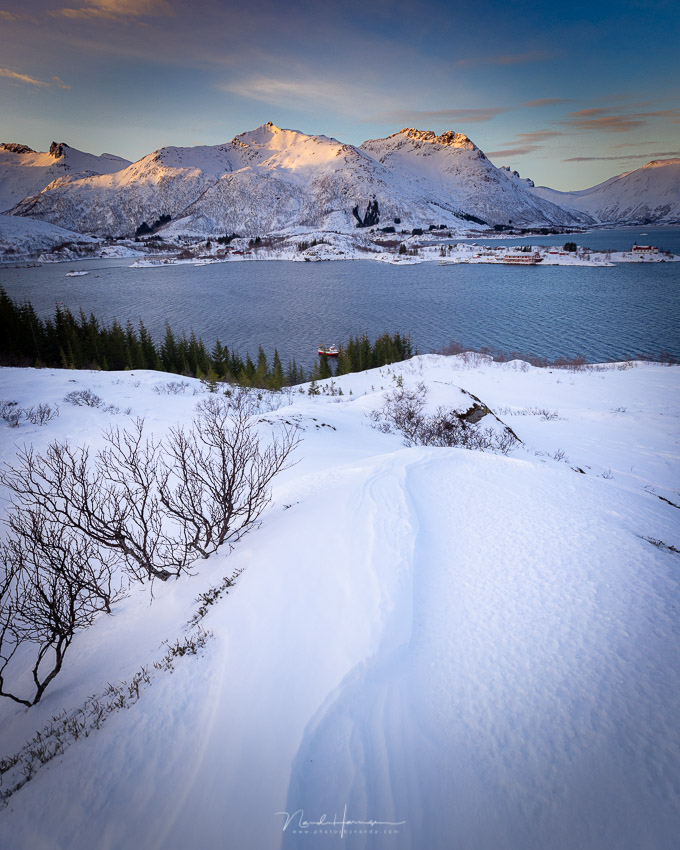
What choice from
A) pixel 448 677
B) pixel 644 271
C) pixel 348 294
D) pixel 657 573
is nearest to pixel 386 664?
pixel 448 677

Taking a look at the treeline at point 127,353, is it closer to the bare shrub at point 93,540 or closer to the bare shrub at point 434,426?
the bare shrub at point 434,426

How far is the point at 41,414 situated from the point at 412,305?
7702 centimetres

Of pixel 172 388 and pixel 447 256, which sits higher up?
pixel 447 256

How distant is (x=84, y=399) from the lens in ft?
60.1

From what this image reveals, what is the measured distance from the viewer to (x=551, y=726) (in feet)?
11.2

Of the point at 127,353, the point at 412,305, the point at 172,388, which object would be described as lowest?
the point at 127,353

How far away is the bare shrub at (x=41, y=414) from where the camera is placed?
1525cm

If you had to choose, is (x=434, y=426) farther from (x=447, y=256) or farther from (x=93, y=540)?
(x=447, y=256)

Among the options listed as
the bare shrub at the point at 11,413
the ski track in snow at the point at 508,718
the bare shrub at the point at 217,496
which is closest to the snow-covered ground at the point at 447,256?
the bare shrub at the point at 217,496

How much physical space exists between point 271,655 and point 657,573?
5.51 meters

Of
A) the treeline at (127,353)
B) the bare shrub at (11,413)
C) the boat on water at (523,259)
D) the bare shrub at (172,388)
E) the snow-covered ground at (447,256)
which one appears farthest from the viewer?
the boat on water at (523,259)

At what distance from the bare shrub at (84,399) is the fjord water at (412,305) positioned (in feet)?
120

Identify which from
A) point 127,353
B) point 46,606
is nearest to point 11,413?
point 46,606

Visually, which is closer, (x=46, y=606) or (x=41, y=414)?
(x=46, y=606)
